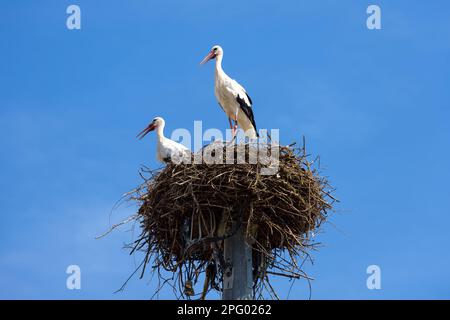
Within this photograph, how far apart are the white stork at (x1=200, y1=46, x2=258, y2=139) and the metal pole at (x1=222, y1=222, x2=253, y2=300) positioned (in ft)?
8.46

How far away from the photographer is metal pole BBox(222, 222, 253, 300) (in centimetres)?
901

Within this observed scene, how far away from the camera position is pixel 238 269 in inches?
359

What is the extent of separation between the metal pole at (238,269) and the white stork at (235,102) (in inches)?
102

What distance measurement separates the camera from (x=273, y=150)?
924cm

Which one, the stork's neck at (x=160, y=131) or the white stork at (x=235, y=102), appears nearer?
the stork's neck at (x=160, y=131)

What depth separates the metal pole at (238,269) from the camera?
9008 millimetres

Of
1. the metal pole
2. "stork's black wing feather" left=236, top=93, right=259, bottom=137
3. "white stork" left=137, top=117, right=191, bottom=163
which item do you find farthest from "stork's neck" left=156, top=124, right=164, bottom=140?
the metal pole

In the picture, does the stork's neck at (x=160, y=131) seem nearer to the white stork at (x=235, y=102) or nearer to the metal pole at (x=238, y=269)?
the white stork at (x=235, y=102)

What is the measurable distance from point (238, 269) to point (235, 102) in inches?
123

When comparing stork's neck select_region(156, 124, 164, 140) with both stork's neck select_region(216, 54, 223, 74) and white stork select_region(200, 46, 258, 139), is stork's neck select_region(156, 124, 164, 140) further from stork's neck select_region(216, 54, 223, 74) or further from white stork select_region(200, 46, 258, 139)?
stork's neck select_region(216, 54, 223, 74)

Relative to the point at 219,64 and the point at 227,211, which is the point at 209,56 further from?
the point at 227,211

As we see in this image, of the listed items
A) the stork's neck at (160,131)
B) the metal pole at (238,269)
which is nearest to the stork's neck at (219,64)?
the stork's neck at (160,131)

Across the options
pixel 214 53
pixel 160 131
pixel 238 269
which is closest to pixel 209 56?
pixel 214 53
